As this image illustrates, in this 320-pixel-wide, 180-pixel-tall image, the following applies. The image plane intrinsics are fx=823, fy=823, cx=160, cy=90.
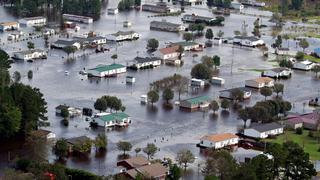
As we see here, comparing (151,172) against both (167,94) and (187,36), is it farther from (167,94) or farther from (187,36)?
(187,36)

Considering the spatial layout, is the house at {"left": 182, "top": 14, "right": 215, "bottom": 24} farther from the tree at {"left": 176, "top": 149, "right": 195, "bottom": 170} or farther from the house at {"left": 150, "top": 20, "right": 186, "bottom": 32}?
the tree at {"left": 176, "top": 149, "right": 195, "bottom": 170}

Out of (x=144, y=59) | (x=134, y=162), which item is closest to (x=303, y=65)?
(x=144, y=59)

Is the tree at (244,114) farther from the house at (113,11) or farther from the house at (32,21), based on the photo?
the house at (113,11)

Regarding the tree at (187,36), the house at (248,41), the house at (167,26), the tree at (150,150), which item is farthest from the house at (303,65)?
the tree at (150,150)

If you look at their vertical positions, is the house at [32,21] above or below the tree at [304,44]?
above

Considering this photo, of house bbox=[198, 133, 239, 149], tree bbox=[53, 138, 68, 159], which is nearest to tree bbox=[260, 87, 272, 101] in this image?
house bbox=[198, 133, 239, 149]

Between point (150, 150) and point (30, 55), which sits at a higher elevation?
point (30, 55)
